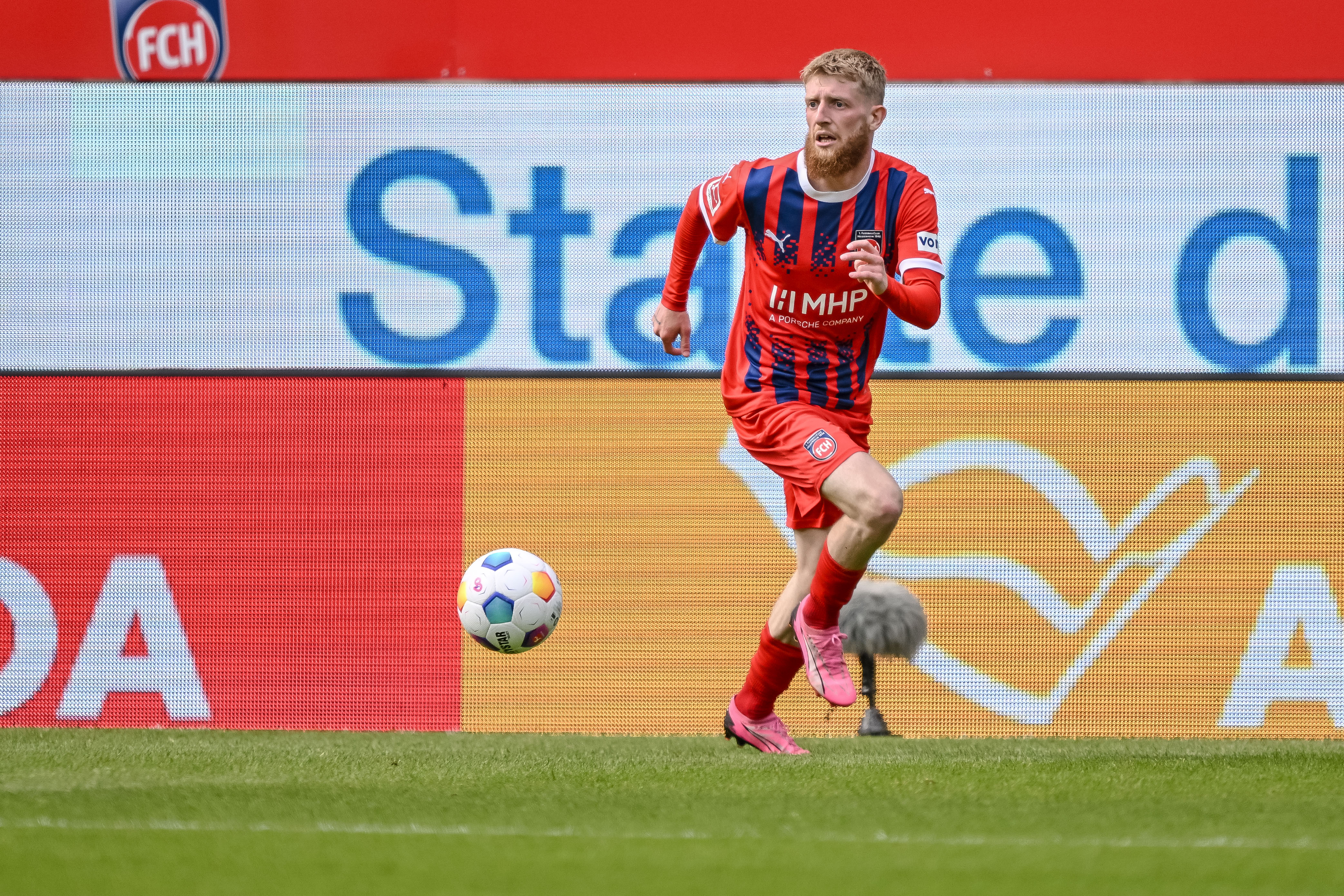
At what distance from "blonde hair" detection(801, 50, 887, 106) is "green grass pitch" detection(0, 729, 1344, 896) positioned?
68.4 inches

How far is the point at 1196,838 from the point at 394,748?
2893mm

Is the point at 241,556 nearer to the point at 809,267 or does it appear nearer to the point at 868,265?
the point at 809,267

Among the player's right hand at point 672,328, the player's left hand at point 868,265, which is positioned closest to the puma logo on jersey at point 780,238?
the player's right hand at point 672,328

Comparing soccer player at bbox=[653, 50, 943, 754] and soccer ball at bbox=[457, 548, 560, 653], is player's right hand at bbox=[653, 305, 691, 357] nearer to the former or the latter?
soccer player at bbox=[653, 50, 943, 754]

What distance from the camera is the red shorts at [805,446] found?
418cm

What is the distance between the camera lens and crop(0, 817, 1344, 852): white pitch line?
2.73 meters

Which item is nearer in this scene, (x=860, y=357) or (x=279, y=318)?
(x=860, y=357)

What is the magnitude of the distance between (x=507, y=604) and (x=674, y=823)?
1864 millimetres

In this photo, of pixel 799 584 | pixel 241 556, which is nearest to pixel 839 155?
pixel 799 584

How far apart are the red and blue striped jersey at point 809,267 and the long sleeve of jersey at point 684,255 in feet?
0.17

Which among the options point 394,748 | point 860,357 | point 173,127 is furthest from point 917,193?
point 173,127

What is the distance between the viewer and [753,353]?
4461 millimetres

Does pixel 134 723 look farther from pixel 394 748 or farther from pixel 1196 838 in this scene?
pixel 1196 838

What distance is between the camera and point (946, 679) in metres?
6.10
